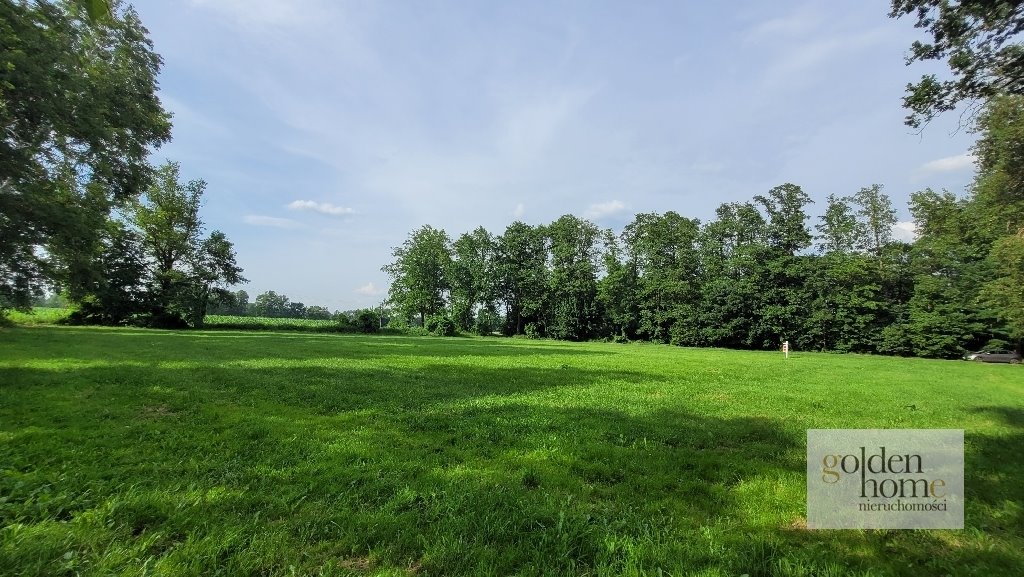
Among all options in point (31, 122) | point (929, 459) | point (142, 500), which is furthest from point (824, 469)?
point (31, 122)

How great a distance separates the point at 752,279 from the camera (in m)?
48.6

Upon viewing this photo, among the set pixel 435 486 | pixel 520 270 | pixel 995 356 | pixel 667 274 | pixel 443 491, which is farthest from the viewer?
pixel 520 270

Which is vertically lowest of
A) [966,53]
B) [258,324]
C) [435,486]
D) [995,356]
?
[258,324]

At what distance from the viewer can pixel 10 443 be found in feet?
16.2

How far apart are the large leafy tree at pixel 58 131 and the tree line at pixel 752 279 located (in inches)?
1619

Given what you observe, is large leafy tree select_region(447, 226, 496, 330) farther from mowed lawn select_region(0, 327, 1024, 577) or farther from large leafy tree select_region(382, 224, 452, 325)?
mowed lawn select_region(0, 327, 1024, 577)

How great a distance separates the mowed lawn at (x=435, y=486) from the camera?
301 centimetres

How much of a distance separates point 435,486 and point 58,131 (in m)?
16.8

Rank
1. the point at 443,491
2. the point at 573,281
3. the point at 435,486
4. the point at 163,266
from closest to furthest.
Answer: the point at 443,491 → the point at 435,486 → the point at 163,266 → the point at 573,281

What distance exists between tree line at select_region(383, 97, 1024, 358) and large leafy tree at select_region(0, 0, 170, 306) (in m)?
41.1

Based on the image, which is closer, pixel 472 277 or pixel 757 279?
pixel 757 279

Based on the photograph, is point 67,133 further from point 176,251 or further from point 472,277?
point 472,277

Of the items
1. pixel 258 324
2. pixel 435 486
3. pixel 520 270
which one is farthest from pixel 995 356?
pixel 258 324

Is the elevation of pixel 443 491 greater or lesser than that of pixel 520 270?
lesser
